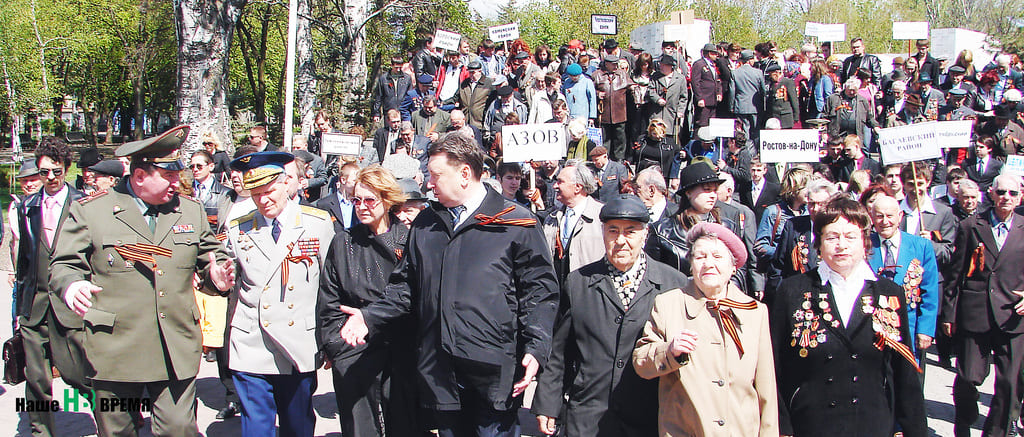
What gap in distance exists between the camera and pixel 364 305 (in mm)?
4676

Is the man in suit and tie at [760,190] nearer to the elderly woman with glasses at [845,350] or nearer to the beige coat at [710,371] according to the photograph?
the elderly woman with glasses at [845,350]

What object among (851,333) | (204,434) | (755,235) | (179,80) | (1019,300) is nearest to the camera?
(851,333)

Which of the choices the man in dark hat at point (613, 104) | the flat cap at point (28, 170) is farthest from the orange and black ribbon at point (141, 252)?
the man in dark hat at point (613, 104)

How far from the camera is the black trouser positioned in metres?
5.48

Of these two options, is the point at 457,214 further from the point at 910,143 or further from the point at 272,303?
the point at 910,143

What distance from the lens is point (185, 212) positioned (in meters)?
4.90

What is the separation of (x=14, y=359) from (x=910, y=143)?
24.4ft

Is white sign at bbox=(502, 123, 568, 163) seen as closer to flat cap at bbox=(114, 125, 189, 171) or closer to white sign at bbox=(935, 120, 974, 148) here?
flat cap at bbox=(114, 125, 189, 171)

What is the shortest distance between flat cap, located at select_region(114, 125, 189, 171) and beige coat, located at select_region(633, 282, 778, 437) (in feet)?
9.18

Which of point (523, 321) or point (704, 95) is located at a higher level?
point (704, 95)

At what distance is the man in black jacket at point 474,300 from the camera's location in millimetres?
3910

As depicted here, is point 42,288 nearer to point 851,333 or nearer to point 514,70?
point 851,333

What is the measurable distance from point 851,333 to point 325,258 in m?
2.91

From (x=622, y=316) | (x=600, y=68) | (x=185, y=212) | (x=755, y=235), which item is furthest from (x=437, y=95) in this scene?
(x=622, y=316)
